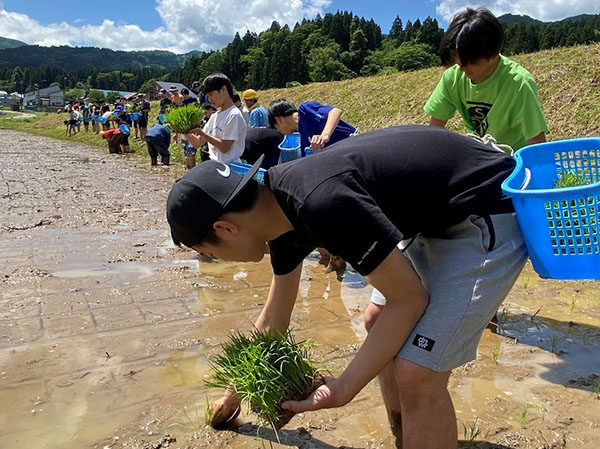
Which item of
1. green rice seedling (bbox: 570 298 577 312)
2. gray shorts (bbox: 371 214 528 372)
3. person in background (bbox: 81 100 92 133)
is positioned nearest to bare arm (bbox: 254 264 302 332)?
gray shorts (bbox: 371 214 528 372)

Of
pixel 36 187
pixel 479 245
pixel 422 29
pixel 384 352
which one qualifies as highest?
pixel 422 29

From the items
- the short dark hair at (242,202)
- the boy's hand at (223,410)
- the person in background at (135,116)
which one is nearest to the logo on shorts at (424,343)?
the short dark hair at (242,202)

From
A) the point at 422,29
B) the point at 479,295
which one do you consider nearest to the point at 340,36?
the point at 422,29

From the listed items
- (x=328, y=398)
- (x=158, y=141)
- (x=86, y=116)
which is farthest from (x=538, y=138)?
(x=86, y=116)

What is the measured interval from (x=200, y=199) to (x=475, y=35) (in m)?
1.82

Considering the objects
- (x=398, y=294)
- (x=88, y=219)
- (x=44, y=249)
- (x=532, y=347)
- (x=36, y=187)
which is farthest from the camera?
(x=36, y=187)

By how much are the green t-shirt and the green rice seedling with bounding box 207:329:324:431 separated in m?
1.84

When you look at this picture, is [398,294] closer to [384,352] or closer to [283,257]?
[384,352]

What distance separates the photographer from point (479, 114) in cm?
330

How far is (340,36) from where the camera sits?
80.4m

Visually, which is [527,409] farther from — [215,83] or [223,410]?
[215,83]

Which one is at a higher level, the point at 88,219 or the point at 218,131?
the point at 218,131

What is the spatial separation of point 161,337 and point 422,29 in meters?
62.1

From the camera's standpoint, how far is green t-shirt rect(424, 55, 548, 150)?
3.02 meters
